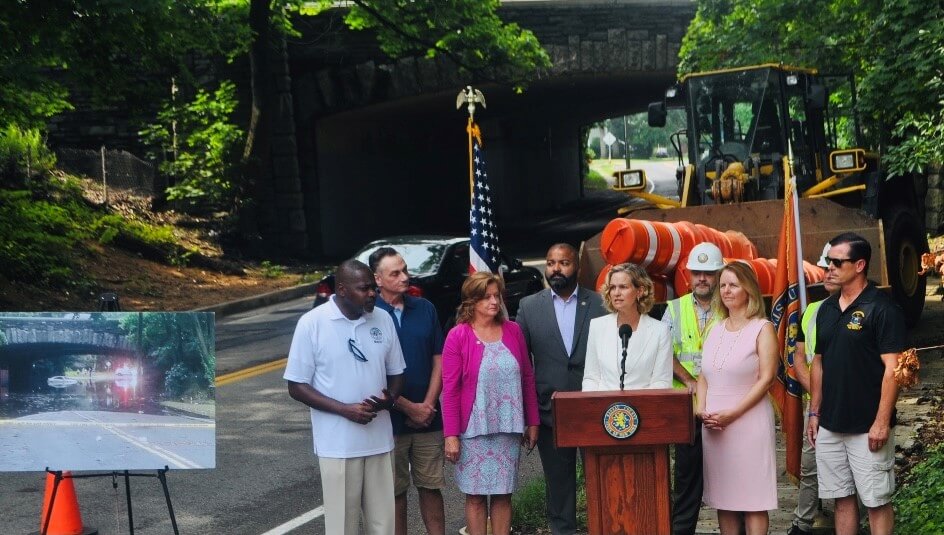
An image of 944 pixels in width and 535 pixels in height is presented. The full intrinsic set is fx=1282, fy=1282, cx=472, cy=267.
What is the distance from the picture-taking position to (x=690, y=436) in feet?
20.3

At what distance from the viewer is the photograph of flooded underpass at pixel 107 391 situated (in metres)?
7.03

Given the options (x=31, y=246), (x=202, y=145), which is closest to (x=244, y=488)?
(x=31, y=246)

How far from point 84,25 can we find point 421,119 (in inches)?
865

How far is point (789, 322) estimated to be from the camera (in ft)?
27.8

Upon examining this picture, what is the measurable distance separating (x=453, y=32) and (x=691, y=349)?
73.5 ft

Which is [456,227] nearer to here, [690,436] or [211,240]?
[211,240]

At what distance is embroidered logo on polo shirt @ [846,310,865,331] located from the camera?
671cm

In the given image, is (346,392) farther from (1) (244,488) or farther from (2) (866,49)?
(2) (866,49)

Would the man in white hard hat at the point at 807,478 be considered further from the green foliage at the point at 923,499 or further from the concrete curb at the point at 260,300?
the concrete curb at the point at 260,300

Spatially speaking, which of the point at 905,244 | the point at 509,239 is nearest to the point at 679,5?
the point at 509,239

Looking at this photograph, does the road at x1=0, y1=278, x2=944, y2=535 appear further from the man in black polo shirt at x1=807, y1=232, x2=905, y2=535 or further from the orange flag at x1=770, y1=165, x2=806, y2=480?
the man in black polo shirt at x1=807, y1=232, x2=905, y2=535

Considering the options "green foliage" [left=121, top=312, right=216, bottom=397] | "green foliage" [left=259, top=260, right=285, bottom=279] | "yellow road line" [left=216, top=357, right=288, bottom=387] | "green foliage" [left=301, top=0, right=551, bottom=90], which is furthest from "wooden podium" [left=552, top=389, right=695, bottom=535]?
"green foliage" [left=301, top=0, right=551, bottom=90]

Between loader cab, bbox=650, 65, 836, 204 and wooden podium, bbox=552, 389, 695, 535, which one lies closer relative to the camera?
wooden podium, bbox=552, 389, 695, 535

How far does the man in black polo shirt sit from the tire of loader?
8.62 m
